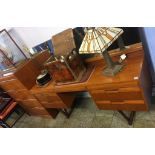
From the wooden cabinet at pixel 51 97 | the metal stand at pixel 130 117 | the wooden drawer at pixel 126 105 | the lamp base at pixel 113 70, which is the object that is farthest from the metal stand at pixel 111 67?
the wooden cabinet at pixel 51 97

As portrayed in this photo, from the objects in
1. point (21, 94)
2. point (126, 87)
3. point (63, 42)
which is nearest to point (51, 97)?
point (21, 94)

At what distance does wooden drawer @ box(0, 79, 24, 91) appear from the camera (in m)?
2.51

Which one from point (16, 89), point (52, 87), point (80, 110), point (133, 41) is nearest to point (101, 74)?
point (133, 41)

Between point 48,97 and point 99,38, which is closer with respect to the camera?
point 99,38

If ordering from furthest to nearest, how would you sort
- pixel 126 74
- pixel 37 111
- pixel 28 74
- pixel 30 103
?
pixel 37 111
pixel 30 103
pixel 28 74
pixel 126 74

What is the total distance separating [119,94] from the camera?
6.02 feet

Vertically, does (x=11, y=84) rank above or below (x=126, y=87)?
above

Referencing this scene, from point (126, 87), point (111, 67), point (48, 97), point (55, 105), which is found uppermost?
point (111, 67)

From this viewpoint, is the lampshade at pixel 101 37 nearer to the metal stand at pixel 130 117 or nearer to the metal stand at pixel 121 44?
the metal stand at pixel 121 44

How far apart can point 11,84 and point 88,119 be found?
1.13 metres

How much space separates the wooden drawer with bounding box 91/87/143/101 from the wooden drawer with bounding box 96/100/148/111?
0.05m

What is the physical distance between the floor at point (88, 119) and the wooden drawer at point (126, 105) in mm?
288

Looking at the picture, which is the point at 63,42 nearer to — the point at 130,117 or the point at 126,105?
the point at 126,105

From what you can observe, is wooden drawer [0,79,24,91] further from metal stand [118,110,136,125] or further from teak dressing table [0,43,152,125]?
metal stand [118,110,136,125]
